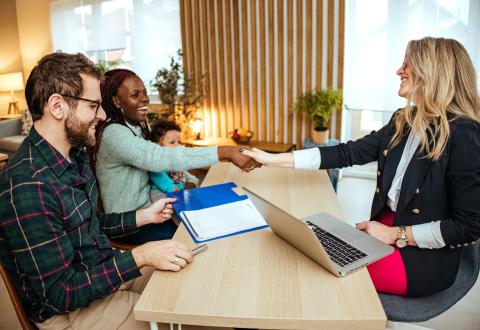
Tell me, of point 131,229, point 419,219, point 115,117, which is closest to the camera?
point 419,219

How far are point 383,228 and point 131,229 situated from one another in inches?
39.6

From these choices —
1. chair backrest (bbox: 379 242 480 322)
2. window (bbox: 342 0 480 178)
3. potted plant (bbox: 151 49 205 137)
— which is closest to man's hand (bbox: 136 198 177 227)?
chair backrest (bbox: 379 242 480 322)

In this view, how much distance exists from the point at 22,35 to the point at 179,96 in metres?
3.98

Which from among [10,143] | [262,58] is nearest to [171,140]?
[262,58]

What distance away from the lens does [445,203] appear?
58.7 inches

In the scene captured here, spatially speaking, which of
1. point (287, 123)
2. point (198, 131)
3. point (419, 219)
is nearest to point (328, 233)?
point (419, 219)

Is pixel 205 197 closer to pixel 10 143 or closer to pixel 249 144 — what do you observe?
pixel 249 144

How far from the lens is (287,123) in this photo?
4609 millimetres

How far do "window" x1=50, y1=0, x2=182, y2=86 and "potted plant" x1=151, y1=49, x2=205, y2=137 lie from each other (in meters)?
0.75

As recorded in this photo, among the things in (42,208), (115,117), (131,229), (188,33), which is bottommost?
(131,229)

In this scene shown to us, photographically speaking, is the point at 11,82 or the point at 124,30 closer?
the point at 124,30

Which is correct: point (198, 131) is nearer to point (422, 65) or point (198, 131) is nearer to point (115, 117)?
point (115, 117)

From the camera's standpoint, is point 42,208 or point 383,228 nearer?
point 42,208

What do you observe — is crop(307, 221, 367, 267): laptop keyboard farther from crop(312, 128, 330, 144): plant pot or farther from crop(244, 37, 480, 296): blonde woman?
crop(312, 128, 330, 144): plant pot
